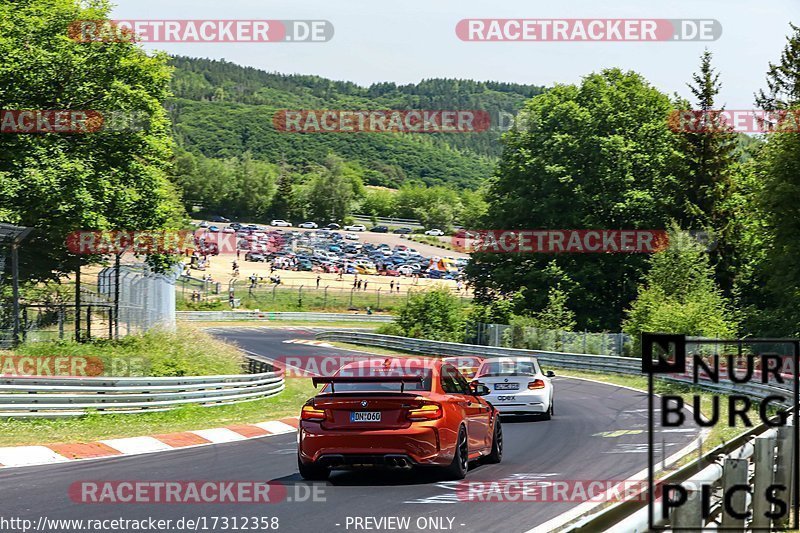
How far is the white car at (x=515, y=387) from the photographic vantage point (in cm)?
2198

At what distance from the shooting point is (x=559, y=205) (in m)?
62.1

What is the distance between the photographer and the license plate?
40.3 ft

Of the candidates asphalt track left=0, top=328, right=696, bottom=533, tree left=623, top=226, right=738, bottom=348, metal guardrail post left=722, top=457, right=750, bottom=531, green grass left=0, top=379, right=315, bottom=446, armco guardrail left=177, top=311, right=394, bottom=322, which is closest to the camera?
metal guardrail post left=722, top=457, right=750, bottom=531

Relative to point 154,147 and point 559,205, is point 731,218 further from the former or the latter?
point 154,147

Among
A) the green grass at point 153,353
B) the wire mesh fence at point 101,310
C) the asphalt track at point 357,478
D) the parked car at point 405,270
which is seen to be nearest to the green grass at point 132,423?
the asphalt track at point 357,478

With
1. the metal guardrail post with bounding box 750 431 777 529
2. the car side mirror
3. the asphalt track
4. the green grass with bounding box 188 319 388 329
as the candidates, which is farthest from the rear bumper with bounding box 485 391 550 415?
the green grass with bounding box 188 319 388 329

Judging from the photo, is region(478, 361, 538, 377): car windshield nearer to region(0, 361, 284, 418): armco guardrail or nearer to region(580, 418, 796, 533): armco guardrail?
region(0, 361, 284, 418): armco guardrail

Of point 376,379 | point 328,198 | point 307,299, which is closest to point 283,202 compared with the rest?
point 328,198

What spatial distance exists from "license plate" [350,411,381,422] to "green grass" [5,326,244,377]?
1609 cm

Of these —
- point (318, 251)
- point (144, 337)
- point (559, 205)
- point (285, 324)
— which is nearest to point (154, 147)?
point (144, 337)

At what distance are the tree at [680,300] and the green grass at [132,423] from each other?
67.9ft

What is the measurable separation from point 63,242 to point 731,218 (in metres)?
44.3

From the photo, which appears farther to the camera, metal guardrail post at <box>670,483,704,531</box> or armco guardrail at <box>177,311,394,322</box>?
armco guardrail at <box>177,311,394,322</box>

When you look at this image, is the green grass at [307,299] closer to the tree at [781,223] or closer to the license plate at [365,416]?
the tree at [781,223]
